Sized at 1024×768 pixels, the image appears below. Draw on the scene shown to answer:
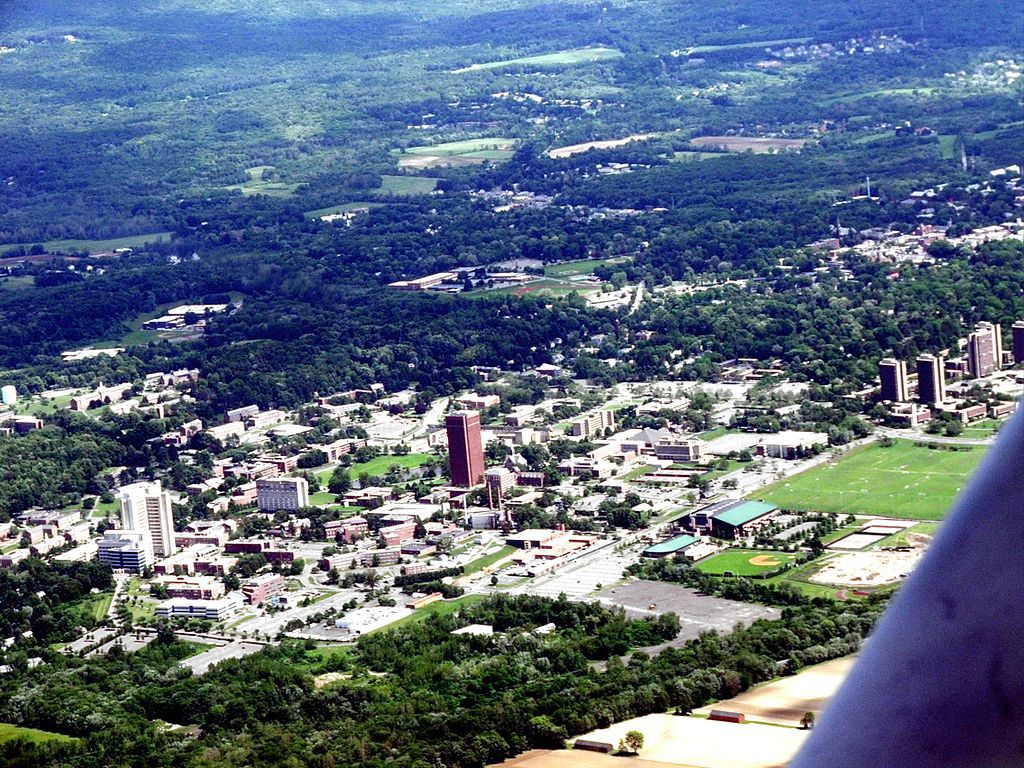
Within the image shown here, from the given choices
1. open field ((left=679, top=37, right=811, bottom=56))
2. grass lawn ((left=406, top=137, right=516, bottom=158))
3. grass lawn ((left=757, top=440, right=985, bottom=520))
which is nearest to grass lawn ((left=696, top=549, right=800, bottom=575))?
grass lawn ((left=757, top=440, right=985, bottom=520))

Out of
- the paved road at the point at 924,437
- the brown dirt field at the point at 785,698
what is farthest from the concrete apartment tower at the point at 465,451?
the brown dirt field at the point at 785,698

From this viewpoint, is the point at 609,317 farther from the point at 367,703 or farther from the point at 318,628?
the point at 367,703

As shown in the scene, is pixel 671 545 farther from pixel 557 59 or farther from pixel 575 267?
pixel 557 59

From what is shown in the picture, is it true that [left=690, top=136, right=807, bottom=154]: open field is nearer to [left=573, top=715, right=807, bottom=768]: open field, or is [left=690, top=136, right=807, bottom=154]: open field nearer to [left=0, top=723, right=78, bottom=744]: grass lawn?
[left=0, top=723, right=78, bottom=744]: grass lawn

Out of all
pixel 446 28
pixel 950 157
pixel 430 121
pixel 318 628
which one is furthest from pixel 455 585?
pixel 446 28

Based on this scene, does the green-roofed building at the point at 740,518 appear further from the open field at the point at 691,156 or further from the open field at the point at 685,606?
the open field at the point at 691,156

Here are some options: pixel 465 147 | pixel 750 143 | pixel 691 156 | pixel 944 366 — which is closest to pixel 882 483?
pixel 944 366
